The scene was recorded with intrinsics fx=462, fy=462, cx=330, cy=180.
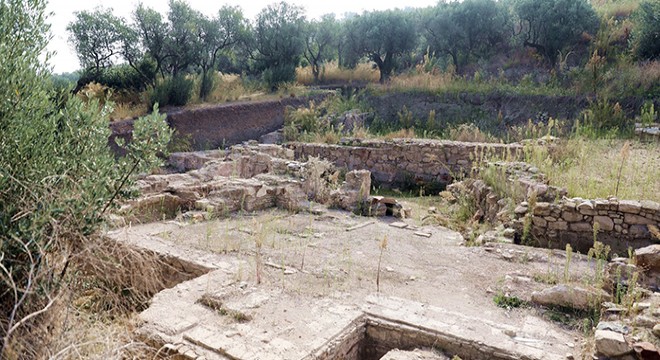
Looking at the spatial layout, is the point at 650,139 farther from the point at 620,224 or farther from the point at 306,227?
the point at 306,227

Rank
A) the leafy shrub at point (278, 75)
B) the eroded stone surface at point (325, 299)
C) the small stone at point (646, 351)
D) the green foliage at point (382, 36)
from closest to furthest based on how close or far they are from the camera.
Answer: the small stone at point (646, 351) < the eroded stone surface at point (325, 299) < the leafy shrub at point (278, 75) < the green foliage at point (382, 36)

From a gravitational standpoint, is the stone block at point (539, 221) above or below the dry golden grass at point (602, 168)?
below

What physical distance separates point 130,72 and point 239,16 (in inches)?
237

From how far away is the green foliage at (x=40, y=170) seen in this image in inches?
130

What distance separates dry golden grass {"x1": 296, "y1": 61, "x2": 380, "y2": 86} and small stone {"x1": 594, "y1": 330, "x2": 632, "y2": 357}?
22.8 metres

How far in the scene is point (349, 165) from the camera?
14477 millimetres

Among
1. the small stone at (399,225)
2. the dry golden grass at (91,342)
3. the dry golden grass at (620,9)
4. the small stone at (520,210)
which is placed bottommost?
the small stone at (399,225)

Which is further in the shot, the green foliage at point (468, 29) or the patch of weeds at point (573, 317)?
the green foliage at point (468, 29)

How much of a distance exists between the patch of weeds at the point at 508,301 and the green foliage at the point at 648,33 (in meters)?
17.5

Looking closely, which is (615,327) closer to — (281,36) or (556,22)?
(556,22)

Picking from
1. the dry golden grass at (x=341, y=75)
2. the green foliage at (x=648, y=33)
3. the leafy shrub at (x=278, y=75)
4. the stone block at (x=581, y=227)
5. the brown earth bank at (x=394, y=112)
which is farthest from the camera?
the dry golden grass at (x=341, y=75)

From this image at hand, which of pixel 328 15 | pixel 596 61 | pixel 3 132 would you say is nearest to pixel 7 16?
pixel 3 132

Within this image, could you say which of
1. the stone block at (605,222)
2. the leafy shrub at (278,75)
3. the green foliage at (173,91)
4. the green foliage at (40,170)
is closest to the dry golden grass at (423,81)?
the leafy shrub at (278,75)

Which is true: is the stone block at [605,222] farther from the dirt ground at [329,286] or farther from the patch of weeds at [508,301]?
the patch of weeds at [508,301]
